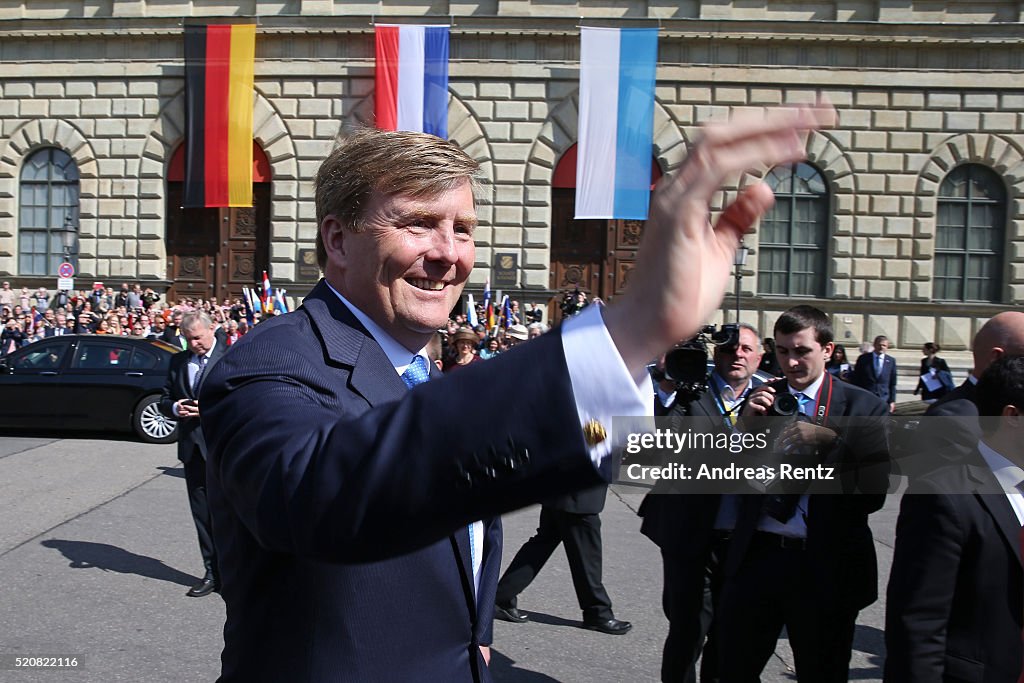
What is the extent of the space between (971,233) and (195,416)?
24.2m

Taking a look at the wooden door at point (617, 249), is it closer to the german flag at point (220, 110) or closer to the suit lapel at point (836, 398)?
the german flag at point (220, 110)

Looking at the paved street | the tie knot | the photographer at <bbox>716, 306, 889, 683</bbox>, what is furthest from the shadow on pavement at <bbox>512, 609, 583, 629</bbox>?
the tie knot

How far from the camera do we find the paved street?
209 inches

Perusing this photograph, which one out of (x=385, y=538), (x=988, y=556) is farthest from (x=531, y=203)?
(x=385, y=538)

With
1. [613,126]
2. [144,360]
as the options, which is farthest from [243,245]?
[144,360]

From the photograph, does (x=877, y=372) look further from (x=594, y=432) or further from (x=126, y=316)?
(x=594, y=432)

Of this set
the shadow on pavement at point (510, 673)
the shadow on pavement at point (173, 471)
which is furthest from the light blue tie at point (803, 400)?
the shadow on pavement at point (173, 471)

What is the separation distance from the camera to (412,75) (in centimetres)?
2467

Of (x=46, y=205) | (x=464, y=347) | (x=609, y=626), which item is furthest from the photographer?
(x=46, y=205)

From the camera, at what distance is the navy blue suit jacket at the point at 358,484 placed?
1098 mm

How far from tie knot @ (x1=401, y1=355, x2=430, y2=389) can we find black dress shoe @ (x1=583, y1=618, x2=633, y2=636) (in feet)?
15.0

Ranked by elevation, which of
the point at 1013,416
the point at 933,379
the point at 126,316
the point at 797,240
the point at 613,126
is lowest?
the point at 933,379

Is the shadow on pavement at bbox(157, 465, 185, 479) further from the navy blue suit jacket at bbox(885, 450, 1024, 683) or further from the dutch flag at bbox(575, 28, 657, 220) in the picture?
the dutch flag at bbox(575, 28, 657, 220)

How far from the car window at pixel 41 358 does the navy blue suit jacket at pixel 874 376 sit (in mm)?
13601
